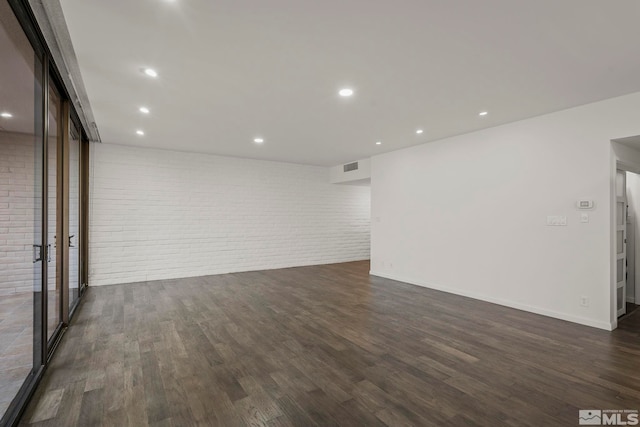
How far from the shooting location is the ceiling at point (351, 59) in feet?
6.65

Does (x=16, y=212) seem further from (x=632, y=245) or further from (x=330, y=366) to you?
(x=632, y=245)

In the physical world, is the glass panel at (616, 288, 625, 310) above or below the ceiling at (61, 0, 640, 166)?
below

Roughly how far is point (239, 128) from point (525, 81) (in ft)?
12.7

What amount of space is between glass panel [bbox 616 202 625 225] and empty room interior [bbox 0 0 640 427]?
88mm

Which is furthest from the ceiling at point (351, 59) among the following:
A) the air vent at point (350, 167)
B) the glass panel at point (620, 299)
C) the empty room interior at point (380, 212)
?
the air vent at point (350, 167)

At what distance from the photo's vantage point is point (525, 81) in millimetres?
3029

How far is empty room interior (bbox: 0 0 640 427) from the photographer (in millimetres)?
2072

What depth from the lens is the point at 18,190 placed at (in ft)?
7.29

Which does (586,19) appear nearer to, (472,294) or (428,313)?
(428,313)

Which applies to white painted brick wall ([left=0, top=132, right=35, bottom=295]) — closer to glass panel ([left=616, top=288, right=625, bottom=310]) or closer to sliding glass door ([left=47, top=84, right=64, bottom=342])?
sliding glass door ([left=47, top=84, right=64, bottom=342])

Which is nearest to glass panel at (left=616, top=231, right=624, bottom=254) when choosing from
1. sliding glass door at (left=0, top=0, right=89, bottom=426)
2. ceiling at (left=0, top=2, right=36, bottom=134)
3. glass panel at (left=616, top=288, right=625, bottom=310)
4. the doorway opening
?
glass panel at (left=616, top=288, right=625, bottom=310)

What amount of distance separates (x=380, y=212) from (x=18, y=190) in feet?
18.7

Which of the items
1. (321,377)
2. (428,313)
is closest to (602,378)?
(428,313)

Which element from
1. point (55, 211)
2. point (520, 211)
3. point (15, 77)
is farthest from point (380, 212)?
point (15, 77)
